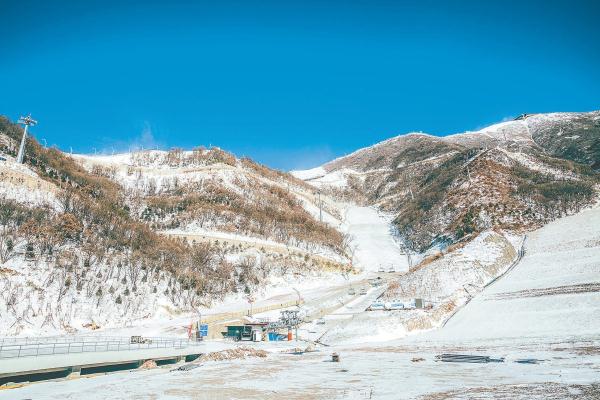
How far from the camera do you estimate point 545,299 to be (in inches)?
1082

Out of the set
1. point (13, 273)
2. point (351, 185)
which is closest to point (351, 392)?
point (13, 273)

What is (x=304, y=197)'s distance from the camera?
101 meters

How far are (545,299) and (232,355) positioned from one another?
22.1m

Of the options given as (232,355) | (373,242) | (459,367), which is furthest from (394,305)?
(373,242)

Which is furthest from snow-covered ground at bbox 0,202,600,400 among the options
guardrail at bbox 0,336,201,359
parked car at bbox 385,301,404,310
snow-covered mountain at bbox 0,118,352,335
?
snow-covered mountain at bbox 0,118,352,335

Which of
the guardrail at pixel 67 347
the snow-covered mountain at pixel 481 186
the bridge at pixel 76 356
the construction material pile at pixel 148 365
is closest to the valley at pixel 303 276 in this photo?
the snow-covered mountain at pixel 481 186

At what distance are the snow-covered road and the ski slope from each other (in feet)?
94.2

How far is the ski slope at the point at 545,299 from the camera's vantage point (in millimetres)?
22609

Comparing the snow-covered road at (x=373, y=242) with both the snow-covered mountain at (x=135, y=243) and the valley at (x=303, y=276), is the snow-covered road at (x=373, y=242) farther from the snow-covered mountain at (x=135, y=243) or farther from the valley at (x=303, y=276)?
the snow-covered mountain at (x=135, y=243)

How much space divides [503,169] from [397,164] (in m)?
76.6

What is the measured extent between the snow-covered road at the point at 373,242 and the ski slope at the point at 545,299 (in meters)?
28.7

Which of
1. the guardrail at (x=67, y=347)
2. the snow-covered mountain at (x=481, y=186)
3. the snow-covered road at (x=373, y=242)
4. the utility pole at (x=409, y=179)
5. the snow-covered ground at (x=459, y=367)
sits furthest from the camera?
the utility pole at (x=409, y=179)

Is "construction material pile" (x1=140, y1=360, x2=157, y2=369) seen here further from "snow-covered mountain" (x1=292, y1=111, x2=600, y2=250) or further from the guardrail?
"snow-covered mountain" (x1=292, y1=111, x2=600, y2=250)

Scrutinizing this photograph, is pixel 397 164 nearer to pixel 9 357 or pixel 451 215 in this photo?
pixel 451 215
